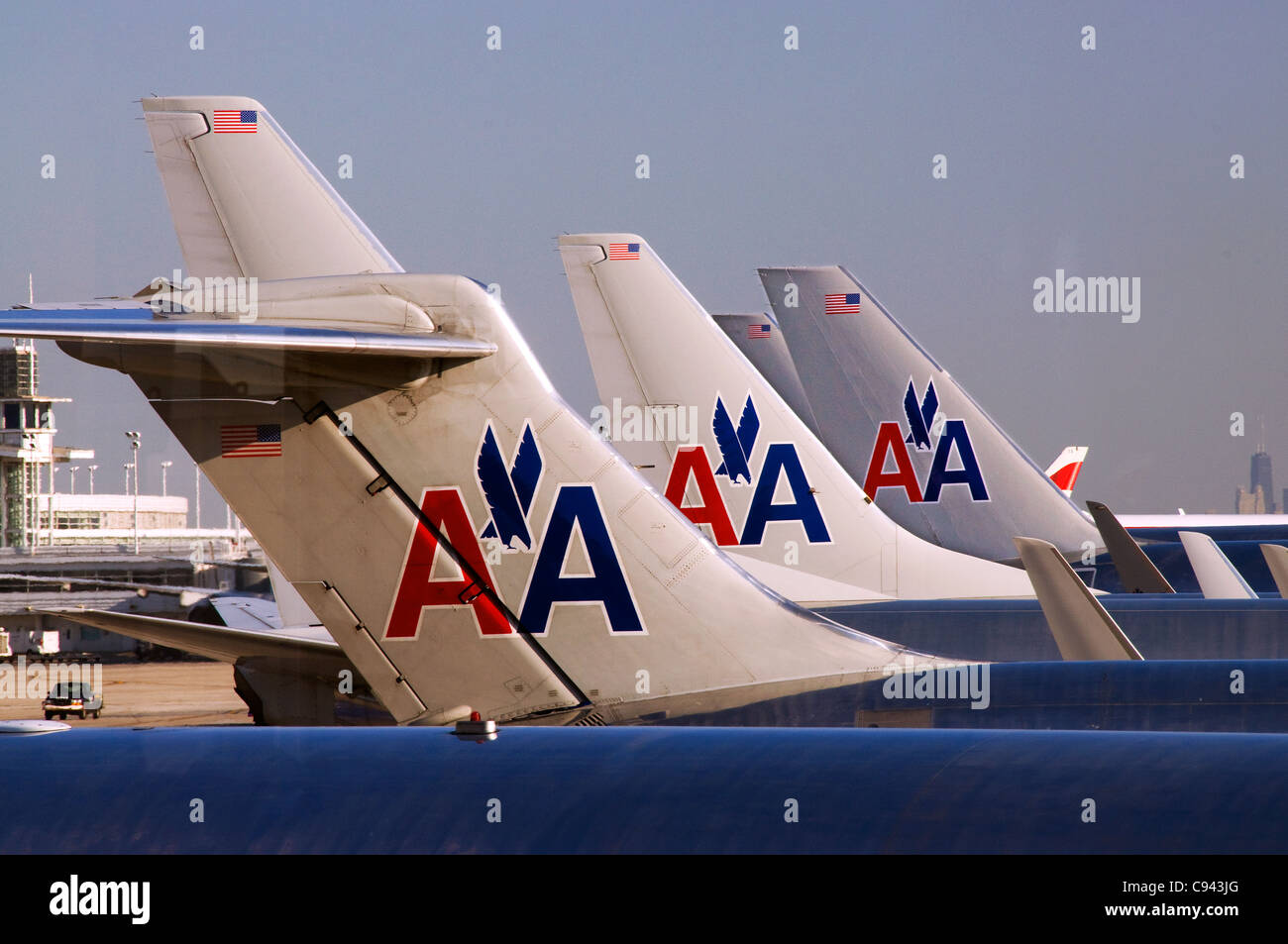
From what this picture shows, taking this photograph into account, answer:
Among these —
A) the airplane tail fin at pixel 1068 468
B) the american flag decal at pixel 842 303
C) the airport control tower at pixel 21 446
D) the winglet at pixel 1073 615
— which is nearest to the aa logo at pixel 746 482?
the american flag decal at pixel 842 303

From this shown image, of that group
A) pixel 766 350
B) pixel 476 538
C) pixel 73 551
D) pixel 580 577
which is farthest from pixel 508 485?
pixel 73 551

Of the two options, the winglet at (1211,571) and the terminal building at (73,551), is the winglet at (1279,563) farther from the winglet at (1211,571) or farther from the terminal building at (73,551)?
the terminal building at (73,551)

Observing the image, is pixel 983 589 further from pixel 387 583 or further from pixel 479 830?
pixel 479 830

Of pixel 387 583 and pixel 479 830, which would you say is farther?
pixel 387 583

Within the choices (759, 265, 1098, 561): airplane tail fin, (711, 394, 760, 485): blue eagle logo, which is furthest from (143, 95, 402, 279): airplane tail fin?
(759, 265, 1098, 561): airplane tail fin

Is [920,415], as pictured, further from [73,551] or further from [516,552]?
[73,551]

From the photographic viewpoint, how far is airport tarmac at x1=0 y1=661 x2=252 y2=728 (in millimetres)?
33250

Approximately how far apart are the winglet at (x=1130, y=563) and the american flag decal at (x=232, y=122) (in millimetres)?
9983

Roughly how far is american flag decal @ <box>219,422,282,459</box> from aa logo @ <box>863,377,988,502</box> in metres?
14.8

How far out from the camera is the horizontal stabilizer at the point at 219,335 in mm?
6742

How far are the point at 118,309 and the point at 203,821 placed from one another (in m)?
3.11

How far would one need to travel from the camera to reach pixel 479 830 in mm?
5234

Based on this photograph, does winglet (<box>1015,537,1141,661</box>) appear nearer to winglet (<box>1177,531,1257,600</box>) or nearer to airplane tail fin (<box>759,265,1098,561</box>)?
winglet (<box>1177,531,1257,600</box>)
